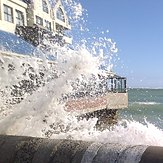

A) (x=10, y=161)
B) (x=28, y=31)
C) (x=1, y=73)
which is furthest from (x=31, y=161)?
(x=28, y=31)

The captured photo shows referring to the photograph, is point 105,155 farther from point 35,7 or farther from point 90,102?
point 35,7

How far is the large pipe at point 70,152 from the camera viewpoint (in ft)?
12.0

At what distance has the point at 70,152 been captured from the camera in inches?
158

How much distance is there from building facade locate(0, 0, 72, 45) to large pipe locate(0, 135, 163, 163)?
21.5 meters

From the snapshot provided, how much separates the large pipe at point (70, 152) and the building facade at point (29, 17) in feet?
70.6

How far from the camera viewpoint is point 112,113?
84.9 feet

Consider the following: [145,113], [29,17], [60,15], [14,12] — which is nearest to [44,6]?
[60,15]

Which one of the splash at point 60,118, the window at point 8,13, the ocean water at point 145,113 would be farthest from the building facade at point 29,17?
the splash at point 60,118

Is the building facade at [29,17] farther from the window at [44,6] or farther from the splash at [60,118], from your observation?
the splash at [60,118]

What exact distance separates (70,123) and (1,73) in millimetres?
1753

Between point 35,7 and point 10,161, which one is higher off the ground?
point 35,7

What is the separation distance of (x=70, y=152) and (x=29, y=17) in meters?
30.2

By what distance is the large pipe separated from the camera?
3.65 m

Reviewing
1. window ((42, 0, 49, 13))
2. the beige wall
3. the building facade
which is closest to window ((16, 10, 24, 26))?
the building facade
